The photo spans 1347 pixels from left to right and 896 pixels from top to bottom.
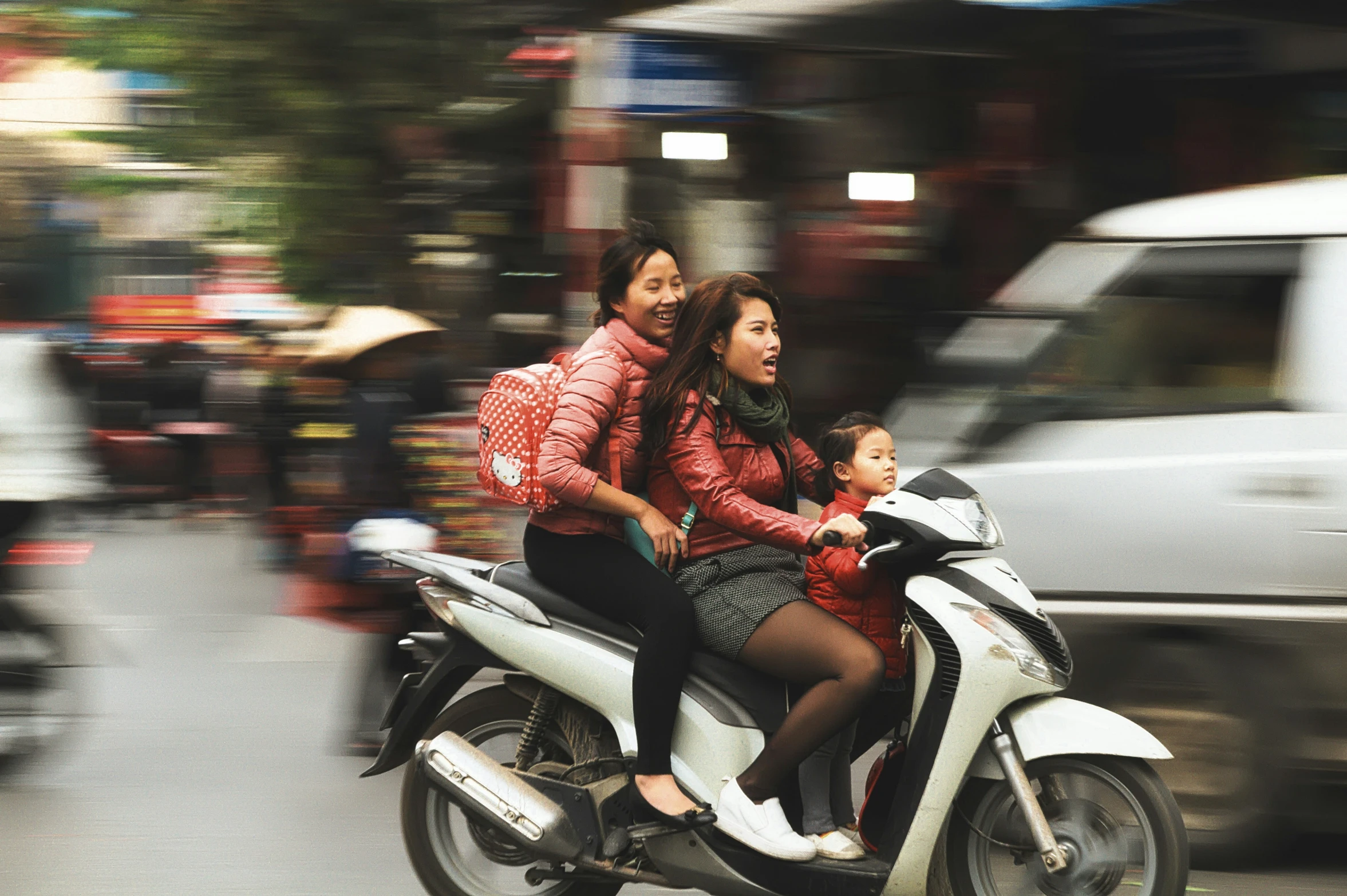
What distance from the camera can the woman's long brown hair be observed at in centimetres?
418

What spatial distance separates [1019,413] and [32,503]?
3375 millimetres

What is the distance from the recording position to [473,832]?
4.52 m

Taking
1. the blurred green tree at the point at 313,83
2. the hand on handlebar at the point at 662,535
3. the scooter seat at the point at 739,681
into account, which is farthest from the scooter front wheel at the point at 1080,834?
the blurred green tree at the point at 313,83

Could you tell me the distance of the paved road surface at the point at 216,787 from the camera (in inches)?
204

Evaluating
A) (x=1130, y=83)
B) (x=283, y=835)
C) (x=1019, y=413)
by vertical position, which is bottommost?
(x=283, y=835)

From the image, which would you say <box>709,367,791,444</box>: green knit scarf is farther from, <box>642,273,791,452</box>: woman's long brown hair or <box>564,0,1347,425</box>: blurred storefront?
<box>564,0,1347,425</box>: blurred storefront

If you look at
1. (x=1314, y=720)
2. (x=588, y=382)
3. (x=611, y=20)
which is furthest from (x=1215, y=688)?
(x=611, y=20)

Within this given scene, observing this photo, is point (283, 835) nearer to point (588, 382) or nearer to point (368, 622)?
A: point (368, 622)

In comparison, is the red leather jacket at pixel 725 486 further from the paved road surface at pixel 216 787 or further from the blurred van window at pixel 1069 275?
the blurred van window at pixel 1069 275

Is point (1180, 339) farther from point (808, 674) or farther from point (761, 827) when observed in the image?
point (761, 827)

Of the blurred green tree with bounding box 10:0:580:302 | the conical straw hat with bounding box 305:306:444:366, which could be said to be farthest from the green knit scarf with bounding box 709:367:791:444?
the blurred green tree with bounding box 10:0:580:302

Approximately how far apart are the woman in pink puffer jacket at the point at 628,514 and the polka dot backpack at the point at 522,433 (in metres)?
0.05

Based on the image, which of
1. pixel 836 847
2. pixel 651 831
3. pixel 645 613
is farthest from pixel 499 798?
pixel 836 847

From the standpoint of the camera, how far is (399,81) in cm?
726
